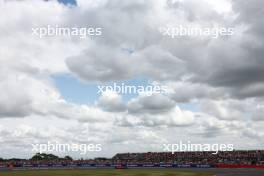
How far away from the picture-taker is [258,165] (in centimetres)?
9356

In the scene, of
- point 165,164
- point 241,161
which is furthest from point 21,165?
point 241,161

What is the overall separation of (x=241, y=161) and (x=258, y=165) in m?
7.89

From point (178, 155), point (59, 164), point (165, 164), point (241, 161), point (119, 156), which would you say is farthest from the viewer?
point (119, 156)

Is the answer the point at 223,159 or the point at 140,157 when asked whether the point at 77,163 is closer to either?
the point at 140,157

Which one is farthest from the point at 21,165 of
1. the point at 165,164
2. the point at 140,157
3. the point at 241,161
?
the point at 241,161

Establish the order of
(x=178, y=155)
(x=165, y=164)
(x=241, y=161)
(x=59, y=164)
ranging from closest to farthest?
(x=241, y=161)
(x=165, y=164)
(x=178, y=155)
(x=59, y=164)

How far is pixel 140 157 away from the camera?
433 feet

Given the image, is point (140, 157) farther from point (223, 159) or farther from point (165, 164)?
point (223, 159)

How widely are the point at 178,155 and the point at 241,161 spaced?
22465 mm

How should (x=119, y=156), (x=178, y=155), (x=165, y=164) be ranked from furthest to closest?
(x=119, y=156)
(x=178, y=155)
(x=165, y=164)

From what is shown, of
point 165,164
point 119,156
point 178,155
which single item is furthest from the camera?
point 119,156

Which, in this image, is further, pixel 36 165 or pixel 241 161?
pixel 36 165

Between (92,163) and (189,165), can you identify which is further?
(92,163)

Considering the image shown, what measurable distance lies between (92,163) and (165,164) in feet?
76.8
